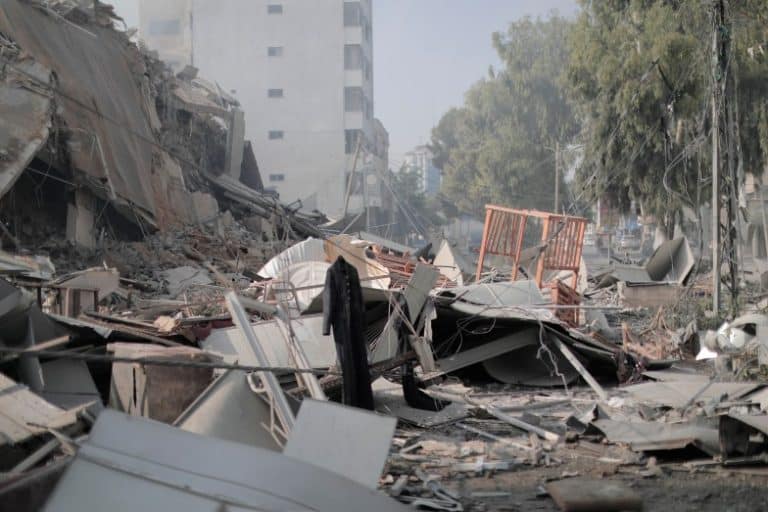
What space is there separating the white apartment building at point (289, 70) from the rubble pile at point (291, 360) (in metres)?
31.6

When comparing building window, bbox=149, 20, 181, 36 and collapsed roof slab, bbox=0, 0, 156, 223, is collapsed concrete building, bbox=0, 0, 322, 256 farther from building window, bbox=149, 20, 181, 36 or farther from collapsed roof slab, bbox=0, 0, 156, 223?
building window, bbox=149, 20, 181, 36

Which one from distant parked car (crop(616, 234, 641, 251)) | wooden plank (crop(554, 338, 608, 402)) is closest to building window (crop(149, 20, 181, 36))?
distant parked car (crop(616, 234, 641, 251))

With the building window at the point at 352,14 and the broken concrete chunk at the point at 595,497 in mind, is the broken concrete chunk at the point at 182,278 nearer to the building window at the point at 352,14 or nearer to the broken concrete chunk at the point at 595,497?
the broken concrete chunk at the point at 595,497

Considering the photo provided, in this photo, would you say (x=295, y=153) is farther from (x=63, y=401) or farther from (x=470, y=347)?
(x=63, y=401)

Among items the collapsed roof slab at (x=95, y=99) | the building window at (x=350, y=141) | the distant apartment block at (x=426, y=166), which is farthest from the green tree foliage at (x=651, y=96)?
the distant apartment block at (x=426, y=166)

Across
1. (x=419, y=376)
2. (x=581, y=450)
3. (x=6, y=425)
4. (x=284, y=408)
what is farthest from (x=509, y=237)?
(x=6, y=425)

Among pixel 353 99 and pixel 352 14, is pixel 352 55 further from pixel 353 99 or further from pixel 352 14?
pixel 353 99

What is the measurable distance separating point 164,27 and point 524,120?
929 inches

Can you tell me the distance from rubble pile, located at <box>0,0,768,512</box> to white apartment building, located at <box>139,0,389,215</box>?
1242 inches

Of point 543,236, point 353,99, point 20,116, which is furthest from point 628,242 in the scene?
point 20,116

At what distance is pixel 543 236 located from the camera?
53.3 ft

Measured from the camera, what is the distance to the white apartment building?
53.3 meters

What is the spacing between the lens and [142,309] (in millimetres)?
11523

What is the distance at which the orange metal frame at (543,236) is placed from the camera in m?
15.8
